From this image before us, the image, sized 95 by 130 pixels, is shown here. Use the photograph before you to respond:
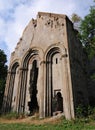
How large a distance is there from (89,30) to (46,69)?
5.75m

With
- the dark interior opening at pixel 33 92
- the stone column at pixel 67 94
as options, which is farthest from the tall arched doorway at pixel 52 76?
the dark interior opening at pixel 33 92

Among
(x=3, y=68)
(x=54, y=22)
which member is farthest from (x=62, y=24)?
(x=3, y=68)

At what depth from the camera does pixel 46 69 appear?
19.1m

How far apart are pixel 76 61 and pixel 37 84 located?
487cm

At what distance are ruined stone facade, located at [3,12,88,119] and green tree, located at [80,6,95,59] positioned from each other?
2084mm

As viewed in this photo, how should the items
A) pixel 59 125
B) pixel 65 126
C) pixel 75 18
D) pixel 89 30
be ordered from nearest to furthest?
pixel 65 126, pixel 59 125, pixel 89 30, pixel 75 18

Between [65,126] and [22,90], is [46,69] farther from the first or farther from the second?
[65,126]

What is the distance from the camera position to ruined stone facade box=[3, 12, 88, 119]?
57.3 feet

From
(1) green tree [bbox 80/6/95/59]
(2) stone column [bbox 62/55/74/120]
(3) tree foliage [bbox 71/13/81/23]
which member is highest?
(3) tree foliage [bbox 71/13/81/23]

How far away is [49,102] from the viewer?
17672 mm

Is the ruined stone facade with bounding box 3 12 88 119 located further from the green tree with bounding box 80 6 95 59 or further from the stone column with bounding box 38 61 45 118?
the green tree with bounding box 80 6 95 59

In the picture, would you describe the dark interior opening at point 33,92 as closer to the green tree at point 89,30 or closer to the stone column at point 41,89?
the stone column at point 41,89

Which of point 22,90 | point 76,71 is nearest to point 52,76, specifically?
point 76,71

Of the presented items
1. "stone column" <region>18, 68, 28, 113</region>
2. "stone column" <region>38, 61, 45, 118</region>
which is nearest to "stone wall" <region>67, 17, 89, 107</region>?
"stone column" <region>38, 61, 45, 118</region>
